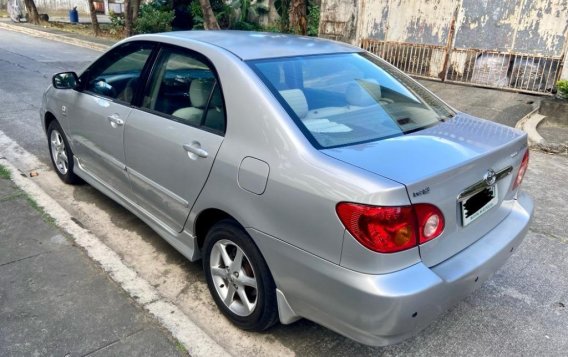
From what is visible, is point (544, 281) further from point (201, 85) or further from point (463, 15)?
point (463, 15)

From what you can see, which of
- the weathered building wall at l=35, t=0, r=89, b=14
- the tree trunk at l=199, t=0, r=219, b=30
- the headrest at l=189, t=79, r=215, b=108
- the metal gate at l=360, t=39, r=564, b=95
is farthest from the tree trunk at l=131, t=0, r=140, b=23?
the headrest at l=189, t=79, r=215, b=108

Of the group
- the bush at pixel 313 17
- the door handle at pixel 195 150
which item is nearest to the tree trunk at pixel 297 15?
the bush at pixel 313 17

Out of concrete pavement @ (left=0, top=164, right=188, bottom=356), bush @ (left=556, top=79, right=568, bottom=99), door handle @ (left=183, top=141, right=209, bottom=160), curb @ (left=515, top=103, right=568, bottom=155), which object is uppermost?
door handle @ (left=183, top=141, right=209, bottom=160)

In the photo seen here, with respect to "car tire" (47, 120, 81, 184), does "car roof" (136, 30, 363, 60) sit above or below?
above

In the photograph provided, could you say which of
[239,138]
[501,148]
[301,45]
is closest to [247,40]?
[301,45]

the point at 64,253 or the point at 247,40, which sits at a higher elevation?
the point at 247,40

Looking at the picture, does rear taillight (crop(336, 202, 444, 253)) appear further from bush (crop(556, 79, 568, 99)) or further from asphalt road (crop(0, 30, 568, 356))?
bush (crop(556, 79, 568, 99))

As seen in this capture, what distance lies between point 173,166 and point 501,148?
193 cm

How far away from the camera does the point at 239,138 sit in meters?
2.54

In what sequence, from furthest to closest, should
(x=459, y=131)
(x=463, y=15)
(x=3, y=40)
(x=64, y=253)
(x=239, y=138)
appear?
(x=3, y=40) → (x=463, y=15) → (x=64, y=253) → (x=459, y=131) → (x=239, y=138)

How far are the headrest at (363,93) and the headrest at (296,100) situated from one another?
1.09 ft

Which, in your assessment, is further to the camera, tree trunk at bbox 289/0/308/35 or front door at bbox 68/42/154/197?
tree trunk at bbox 289/0/308/35

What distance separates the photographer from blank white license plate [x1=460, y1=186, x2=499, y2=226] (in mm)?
2330

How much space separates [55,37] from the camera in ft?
63.8
